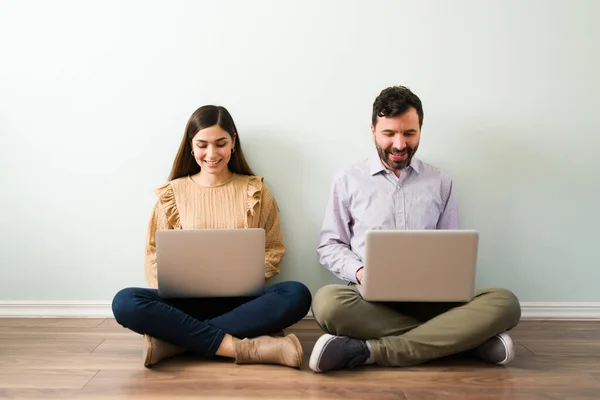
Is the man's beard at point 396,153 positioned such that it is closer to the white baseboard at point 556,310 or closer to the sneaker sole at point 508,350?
the sneaker sole at point 508,350

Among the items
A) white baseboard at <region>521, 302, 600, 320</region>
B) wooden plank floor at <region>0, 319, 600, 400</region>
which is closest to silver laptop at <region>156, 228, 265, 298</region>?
wooden plank floor at <region>0, 319, 600, 400</region>

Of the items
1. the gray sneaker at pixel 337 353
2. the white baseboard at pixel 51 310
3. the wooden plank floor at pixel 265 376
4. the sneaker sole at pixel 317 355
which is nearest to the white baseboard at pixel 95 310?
the white baseboard at pixel 51 310

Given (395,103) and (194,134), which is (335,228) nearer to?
(395,103)

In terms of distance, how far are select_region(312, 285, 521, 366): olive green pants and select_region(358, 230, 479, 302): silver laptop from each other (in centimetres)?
14

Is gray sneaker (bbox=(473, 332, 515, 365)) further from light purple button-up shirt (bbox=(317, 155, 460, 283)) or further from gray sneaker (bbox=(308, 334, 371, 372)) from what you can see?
light purple button-up shirt (bbox=(317, 155, 460, 283))

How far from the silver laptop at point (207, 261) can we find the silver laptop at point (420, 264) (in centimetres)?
40

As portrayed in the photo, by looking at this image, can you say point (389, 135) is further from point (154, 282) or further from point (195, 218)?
point (154, 282)

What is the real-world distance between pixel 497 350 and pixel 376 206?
0.71 m

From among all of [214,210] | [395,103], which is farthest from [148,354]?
[395,103]

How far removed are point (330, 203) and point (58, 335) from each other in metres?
1.22

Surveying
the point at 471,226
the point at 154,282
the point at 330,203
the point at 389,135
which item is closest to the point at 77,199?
the point at 154,282

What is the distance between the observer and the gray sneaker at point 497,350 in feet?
5.79

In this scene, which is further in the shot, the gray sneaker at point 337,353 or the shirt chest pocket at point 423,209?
the shirt chest pocket at point 423,209

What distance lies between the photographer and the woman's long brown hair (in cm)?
222
